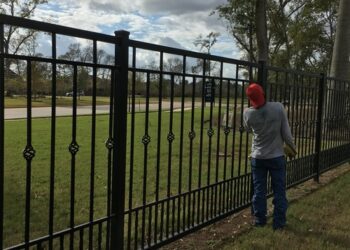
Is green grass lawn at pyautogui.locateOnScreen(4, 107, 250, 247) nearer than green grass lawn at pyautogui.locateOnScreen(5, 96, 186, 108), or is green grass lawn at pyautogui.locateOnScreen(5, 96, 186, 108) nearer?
green grass lawn at pyautogui.locateOnScreen(5, 96, 186, 108)

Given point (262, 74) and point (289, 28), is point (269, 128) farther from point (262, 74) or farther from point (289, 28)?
point (289, 28)

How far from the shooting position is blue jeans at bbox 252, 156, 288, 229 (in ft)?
18.6

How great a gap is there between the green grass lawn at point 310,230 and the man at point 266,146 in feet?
0.86

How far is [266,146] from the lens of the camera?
221 inches

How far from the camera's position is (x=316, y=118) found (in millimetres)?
8758

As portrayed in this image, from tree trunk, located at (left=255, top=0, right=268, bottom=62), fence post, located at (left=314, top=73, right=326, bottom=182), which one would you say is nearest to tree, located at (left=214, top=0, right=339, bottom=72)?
tree trunk, located at (left=255, top=0, right=268, bottom=62)

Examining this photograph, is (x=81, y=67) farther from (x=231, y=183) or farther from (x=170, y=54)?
(x=231, y=183)

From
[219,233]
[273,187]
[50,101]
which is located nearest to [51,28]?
[50,101]

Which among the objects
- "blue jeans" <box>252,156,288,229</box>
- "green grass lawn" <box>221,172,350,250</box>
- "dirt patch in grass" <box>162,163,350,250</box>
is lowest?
"dirt patch in grass" <box>162,163,350,250</box>

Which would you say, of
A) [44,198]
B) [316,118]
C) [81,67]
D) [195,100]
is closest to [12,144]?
[44,198]

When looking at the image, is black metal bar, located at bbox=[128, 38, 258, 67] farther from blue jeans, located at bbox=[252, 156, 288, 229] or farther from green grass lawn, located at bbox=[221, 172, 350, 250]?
green grass lawn, located at bbox=[221, 172, 350, 250]

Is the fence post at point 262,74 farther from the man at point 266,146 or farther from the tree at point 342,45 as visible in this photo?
the tree at point 342,45

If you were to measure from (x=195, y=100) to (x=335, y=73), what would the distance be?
11.7 metres

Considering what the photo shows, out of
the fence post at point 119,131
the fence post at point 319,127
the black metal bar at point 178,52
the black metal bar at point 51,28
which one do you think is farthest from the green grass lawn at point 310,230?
the black metal bar at point 51,28
